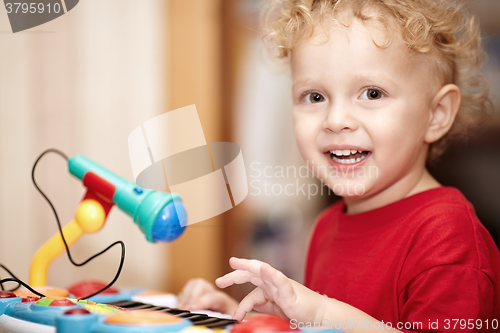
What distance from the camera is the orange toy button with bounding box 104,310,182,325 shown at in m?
0.44

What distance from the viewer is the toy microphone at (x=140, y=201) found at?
0.61 metres

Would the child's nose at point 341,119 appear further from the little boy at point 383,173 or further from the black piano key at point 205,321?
the black piano key at point 205,321

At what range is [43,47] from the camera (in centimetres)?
100

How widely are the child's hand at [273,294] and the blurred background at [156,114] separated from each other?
47 cm

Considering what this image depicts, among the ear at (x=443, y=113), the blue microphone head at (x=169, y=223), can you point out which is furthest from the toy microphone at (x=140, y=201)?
the ear at (x=443, y=113)

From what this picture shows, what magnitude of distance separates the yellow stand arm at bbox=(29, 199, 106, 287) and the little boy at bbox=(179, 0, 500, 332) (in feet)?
0.68

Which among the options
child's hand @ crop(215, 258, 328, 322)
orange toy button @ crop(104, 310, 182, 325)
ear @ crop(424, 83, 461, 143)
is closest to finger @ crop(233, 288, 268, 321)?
child's hand @ crop(215, 258, 328, 322)

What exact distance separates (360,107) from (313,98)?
79 mm

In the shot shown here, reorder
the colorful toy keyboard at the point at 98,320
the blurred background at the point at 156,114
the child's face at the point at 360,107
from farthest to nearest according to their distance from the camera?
the blurred background at the point at 156,114 < the child's face at the point at 360,107 < the colorful toy keyboard at the point at 98,320

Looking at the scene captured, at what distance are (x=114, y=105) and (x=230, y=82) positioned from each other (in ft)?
1.15

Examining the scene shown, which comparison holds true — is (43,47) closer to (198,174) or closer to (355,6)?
(198,174)

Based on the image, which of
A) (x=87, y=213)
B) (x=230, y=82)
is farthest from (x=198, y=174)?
(x=230, y=82)

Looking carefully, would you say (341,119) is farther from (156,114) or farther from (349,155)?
(156,114)

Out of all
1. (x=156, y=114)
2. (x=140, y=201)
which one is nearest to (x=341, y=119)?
(x=140, y=201)
